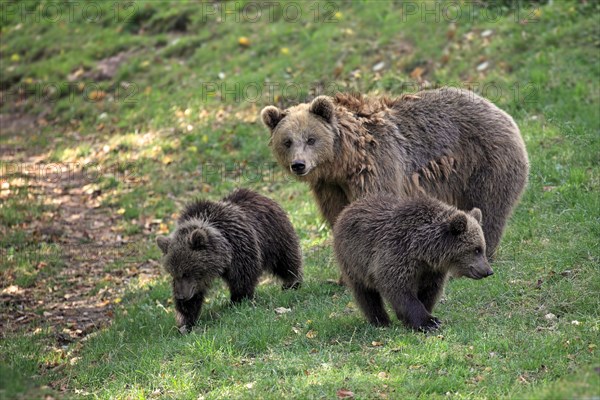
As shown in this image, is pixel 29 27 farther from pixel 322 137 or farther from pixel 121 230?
pixel 322 137

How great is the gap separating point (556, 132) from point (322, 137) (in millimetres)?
5142

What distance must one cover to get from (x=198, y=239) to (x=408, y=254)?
2615 mm

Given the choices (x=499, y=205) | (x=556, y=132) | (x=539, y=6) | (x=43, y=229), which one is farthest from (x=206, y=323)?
(x=539, y=6)

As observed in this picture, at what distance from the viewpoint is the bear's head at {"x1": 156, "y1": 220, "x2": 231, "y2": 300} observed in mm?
9609

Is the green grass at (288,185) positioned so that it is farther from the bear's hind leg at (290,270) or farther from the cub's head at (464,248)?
the cub's head at (464,248)

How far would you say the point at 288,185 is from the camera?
14.9 metres

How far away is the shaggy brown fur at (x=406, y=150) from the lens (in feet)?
32.3

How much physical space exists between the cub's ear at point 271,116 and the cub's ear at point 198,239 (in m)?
1.58

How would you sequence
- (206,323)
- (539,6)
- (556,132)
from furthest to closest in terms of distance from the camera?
(539,6)
(556,132)
(206,323)

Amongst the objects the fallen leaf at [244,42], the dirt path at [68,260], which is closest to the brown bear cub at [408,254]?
the dirt path at [68,260]

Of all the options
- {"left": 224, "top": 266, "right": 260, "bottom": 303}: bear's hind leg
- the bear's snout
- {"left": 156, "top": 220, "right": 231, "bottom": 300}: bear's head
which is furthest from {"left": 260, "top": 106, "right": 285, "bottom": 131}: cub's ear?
{"left": 224, "top": 266, "right": 260, "bottom": 303}: bear's hind leg

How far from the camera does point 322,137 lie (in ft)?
32.1

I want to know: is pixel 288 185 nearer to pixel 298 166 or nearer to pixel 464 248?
pixel 298 166

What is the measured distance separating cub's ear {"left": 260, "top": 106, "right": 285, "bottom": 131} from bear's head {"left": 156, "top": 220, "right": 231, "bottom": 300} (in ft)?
4.79
